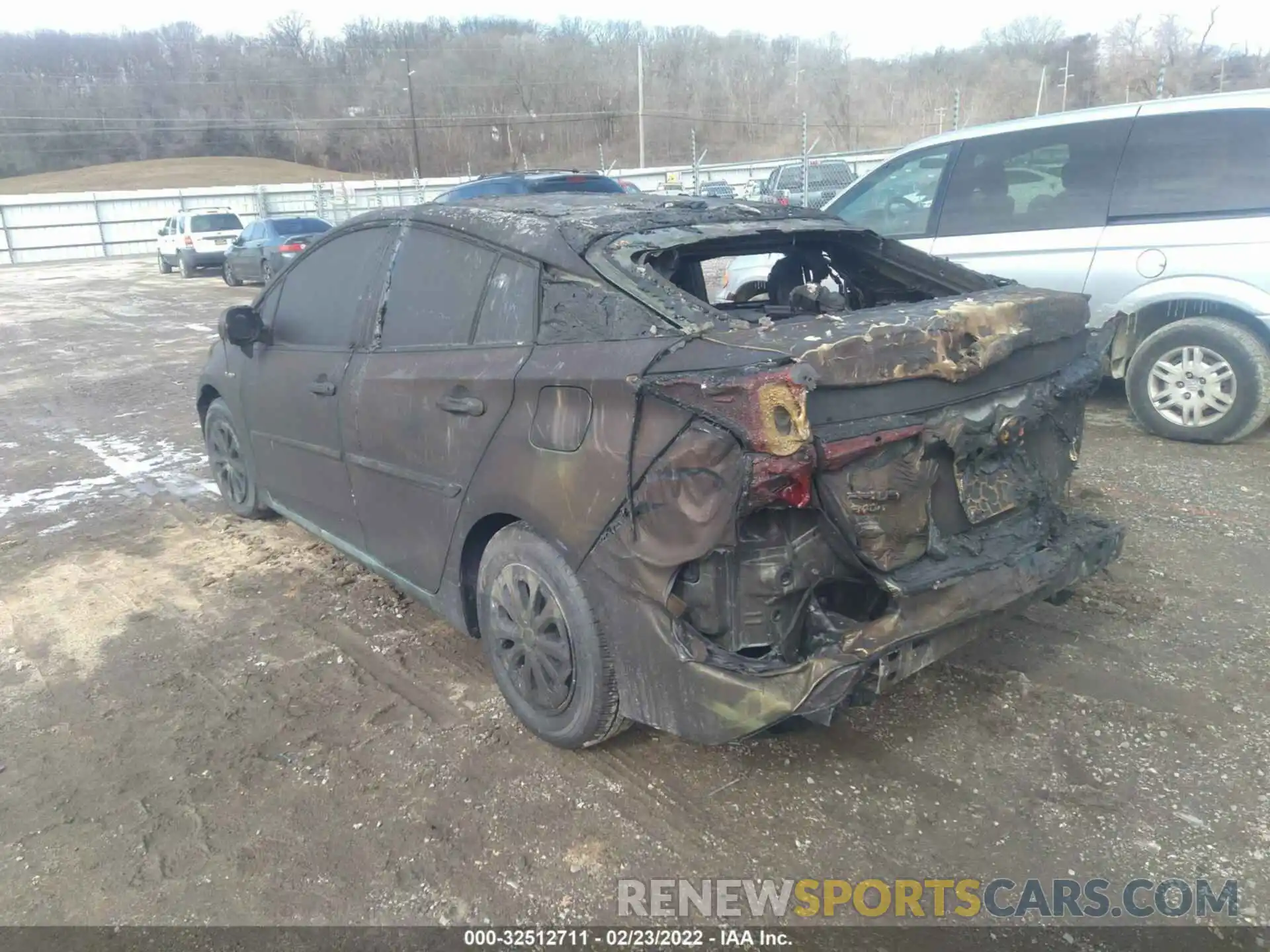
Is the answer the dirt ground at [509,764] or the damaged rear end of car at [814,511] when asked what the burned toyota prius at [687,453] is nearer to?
the damaged rear end of car at [814,511]

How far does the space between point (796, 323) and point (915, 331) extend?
1.12ft

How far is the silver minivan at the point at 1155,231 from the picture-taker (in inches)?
211

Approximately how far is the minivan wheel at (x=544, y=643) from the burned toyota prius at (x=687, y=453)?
0.03ft

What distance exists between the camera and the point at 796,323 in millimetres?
2643

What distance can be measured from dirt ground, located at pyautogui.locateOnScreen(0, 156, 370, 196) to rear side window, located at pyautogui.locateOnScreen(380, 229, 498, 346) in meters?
56.9

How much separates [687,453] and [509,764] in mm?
1312

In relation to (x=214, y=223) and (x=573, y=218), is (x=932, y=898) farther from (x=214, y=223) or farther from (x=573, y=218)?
(x=214, y=223)

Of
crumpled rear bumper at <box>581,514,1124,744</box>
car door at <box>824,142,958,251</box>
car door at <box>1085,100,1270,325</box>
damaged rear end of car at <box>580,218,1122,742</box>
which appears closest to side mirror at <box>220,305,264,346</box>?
damaged rear end of car at <box>580,218,1122,742</box>

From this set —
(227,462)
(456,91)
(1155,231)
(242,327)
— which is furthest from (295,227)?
(456,91)

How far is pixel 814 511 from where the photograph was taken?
2.36m

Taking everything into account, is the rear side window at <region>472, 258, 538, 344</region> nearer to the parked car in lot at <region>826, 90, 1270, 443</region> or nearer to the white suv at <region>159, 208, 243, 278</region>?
the parked car in lot at <region>826, 90, 1270, 443</region>

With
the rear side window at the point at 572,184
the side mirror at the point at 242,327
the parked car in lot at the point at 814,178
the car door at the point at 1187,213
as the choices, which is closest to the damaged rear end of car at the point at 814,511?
the side mirror at the point at 242,327

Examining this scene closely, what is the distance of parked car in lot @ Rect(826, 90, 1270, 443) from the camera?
536 cm

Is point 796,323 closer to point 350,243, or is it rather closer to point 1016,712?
point 1016,712
